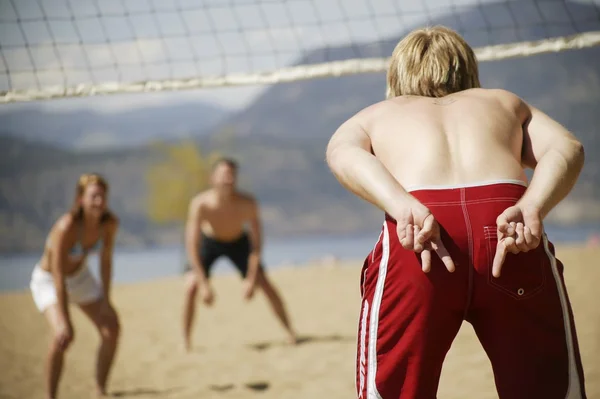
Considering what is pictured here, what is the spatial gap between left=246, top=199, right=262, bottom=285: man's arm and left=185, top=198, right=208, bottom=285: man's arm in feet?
1.32

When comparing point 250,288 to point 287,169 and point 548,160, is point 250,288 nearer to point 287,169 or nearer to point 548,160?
point 548,160

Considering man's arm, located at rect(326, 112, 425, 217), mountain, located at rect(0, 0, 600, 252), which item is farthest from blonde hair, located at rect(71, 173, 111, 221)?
mountain, located at rect(0, 0, 600, 252)

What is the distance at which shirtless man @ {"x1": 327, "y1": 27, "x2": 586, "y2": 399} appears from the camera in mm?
1724

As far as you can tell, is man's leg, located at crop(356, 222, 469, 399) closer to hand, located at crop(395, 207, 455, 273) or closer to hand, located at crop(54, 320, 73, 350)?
hand, located at crop(395, 207, 455, 273)

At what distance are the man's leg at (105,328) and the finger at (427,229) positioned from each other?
11.2ft

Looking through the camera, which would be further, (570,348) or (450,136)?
(450,136)

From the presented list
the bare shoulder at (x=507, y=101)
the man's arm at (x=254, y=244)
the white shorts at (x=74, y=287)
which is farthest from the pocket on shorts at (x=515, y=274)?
the man's arm at (x=254, y=244)

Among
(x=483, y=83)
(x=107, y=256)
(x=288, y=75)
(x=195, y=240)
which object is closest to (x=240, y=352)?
(x=195, y=240)

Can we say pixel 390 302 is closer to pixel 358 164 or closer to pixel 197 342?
pixel 358 164

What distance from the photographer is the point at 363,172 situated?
183 centimetres

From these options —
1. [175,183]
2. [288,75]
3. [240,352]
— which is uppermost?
[175,183]

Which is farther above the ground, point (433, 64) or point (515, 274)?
point (433, 64)

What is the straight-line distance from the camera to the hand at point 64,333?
4.36 meters

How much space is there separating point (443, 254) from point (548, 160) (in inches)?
14.4
